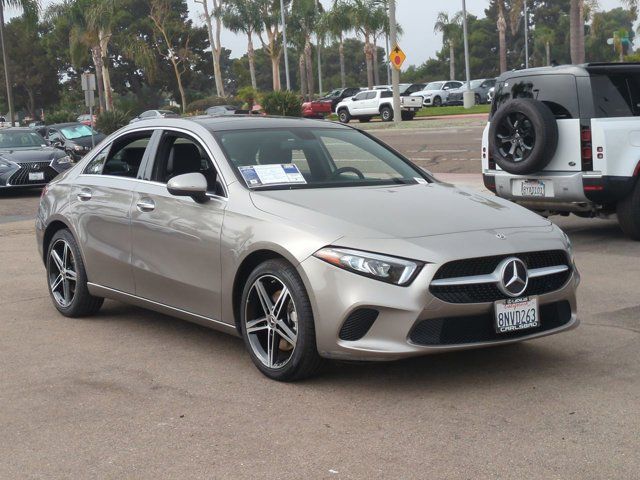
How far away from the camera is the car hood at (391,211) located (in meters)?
5.57

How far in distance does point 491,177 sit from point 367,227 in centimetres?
617

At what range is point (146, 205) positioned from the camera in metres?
6.88

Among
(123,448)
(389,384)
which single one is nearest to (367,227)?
(389,384)

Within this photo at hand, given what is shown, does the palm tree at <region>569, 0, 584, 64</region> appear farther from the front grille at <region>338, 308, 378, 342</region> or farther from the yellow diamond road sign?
the front grille at <region>338, 308, 378, 342</region>

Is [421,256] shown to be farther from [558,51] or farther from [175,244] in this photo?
[558,51]

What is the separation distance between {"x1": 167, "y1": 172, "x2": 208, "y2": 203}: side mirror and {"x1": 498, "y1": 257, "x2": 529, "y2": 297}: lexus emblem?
1911 millimetres

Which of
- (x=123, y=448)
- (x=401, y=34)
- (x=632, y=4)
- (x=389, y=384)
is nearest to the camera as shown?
(x=123, y=448)

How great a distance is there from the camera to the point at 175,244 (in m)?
6.52

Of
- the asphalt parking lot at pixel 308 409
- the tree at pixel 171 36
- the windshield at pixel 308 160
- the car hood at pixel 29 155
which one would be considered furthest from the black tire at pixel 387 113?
the tree at pixel 171 36

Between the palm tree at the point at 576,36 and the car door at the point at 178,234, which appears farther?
the palm tree at the point at 576,36

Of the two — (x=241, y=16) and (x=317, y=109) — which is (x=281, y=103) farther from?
(x=241, y=16)

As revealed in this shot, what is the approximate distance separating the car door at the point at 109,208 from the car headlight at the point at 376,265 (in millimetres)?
2143

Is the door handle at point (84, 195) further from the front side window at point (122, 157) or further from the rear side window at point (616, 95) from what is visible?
the rear side window at point (616, 95)

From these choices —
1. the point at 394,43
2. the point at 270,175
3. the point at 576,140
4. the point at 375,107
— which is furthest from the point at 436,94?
the point at 270,175
